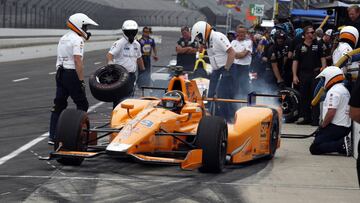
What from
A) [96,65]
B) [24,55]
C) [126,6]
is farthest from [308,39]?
[126,6]

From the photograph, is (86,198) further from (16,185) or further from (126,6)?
(126,6)

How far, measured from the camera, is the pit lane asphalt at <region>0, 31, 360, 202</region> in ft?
25.8

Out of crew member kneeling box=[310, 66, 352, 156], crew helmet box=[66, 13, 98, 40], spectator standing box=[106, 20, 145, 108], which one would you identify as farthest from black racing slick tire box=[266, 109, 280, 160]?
spectator standing box=[106, 20, 145, 108]

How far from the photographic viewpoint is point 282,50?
17109 millimetres

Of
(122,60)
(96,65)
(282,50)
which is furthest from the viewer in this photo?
(96,65)

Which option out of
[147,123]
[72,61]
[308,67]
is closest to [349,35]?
[308,67]

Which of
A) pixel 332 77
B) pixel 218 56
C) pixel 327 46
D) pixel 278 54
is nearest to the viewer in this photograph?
pixel 332 77

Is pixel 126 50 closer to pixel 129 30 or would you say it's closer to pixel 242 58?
pixel 129 30

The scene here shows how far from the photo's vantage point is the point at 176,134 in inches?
367

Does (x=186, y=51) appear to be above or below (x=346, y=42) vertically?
below

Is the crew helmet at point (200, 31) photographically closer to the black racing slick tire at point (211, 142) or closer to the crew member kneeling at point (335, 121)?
the crew member kneeling at point (335, 121)

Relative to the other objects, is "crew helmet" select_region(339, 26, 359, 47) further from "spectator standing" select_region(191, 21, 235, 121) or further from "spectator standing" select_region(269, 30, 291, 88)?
"spectator standing" select_region(269, 30, 291, 88)

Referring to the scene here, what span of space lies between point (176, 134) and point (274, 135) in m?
2.13

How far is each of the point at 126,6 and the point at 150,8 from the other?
9996mm
